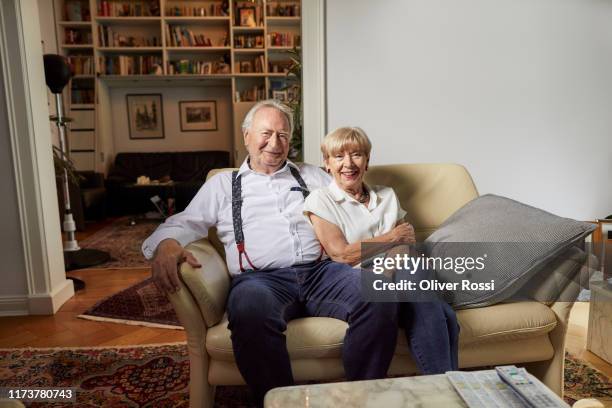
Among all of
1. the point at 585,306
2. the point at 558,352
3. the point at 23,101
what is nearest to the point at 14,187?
the point at 23,101

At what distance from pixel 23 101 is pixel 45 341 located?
1224 millimetres

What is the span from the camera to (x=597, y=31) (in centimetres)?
230

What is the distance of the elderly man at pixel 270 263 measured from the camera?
1272 mm

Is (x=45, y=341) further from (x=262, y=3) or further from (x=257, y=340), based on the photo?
(x=262, y=3)

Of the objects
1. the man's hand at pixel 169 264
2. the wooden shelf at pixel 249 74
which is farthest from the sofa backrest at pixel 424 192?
the wooden shelf at pixel 249 74

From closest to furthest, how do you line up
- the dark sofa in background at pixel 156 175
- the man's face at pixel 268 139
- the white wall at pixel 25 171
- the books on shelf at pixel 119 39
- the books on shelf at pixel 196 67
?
the man's face at pixel 268 139 → the white wall at pixel 25 171 → the dark sofa in background at pixel 156 175 → the books on shelf at pixel 119 39 → the books on shelf at pixel 196 67

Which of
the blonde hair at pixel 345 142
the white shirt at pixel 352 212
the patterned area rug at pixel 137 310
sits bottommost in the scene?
the patterned area rug at pixel 137 310

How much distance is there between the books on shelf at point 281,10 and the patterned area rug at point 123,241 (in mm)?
3012

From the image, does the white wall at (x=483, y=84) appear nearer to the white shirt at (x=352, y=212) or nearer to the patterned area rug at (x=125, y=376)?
the white shirt at (x=352, y=212)

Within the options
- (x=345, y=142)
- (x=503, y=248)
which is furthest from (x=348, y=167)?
(x=503, y=248)

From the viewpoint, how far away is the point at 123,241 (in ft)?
13.7

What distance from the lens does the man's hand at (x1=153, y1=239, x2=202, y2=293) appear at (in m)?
1.32

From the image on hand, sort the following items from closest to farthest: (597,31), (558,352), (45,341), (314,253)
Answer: (558,352) → (314,253) → (45,341) → (597,31)

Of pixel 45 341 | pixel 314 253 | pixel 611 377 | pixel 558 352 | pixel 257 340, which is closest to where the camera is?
pixel 257 340
